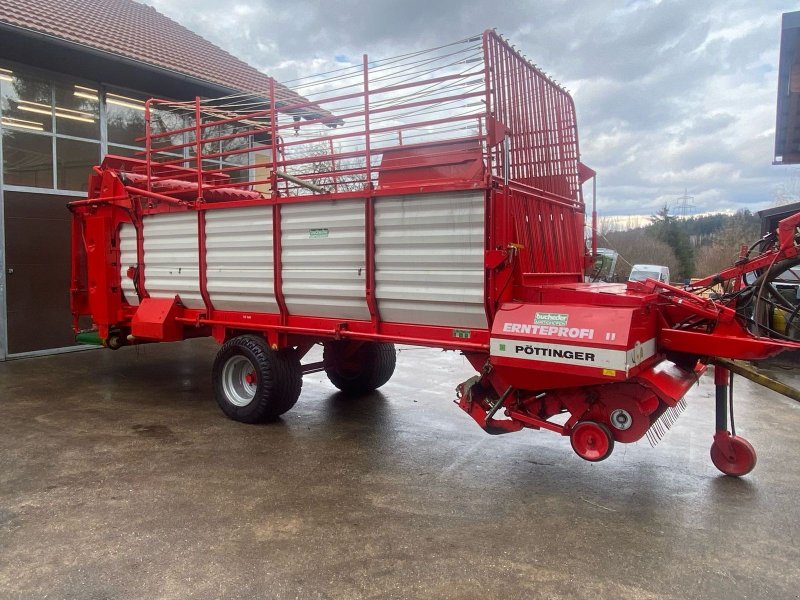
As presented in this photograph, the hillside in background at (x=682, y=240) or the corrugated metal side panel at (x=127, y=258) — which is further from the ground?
the hillside in background at (x=682, y=240)

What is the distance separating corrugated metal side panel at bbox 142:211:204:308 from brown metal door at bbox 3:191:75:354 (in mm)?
4246

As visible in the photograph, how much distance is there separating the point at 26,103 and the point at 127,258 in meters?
4.75

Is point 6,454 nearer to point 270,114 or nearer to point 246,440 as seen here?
point 246,440

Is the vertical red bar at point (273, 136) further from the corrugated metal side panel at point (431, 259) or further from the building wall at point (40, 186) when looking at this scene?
the building wall at point (40, 186)

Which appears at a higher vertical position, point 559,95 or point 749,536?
point 559,95

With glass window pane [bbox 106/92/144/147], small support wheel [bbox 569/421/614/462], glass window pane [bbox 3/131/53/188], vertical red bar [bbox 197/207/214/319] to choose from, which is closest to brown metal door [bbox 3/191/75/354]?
glass window pane [bbox 3/131/53/188]

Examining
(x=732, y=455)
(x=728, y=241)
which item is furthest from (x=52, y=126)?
(x=728, y=241)

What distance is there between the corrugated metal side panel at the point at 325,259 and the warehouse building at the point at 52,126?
4485 millimetres

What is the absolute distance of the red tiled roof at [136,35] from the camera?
8.70 metres

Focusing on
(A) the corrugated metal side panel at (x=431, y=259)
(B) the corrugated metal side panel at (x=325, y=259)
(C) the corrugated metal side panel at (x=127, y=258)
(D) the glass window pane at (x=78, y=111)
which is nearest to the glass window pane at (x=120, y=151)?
(D) the glass window pane at (x=78, y=111)

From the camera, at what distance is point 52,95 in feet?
30.9

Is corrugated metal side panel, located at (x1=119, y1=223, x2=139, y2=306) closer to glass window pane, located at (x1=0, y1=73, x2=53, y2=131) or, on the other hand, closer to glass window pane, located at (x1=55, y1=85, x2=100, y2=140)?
glass window pane, located at (x1=0, y1=73, x2=53, y2=131)

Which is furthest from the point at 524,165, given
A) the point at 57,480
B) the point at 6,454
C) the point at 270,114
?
the point at 6,454

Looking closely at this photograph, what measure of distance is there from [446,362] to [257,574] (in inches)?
247
